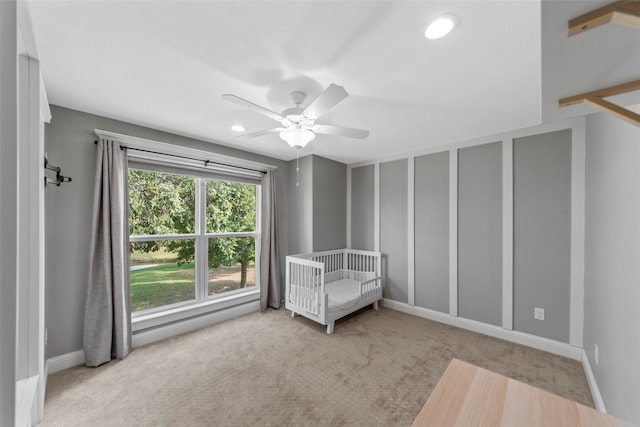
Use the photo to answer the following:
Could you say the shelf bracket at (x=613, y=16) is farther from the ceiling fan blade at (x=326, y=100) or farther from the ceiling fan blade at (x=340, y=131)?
the ceiling fan blade at (x=340, y=131)

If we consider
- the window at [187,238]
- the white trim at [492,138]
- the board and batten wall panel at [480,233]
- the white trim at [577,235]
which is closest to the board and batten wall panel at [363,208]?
the white trim at [492,138]

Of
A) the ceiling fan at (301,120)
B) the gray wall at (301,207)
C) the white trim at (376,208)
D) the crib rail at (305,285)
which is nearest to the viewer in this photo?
the ceiling fan at (301,120)

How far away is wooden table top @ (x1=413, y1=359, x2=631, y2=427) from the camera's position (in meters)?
0.75

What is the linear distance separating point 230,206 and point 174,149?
1046mm

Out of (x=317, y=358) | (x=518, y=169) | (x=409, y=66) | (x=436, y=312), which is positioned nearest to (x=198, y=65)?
(x=409, y=66)

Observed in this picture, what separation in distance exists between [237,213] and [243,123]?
153 cm

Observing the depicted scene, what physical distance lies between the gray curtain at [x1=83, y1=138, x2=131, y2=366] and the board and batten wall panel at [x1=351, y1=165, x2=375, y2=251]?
3.19 metres

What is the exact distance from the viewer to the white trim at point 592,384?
5.74 feet

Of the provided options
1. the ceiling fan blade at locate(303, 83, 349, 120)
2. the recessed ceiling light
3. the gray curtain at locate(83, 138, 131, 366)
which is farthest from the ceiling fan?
the gray curtain at locate(83, 138, 131, 366)

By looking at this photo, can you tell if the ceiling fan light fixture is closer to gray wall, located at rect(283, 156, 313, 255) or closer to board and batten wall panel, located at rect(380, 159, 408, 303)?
gray wall, located at rect(283, 156, 313, 255)

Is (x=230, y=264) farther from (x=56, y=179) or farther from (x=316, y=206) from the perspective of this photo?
(x=56, y=179)

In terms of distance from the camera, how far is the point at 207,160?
10.5ft

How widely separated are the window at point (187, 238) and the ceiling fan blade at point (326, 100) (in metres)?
2.10

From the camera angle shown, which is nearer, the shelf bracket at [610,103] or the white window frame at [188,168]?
the shelf bracket at [610,103]
